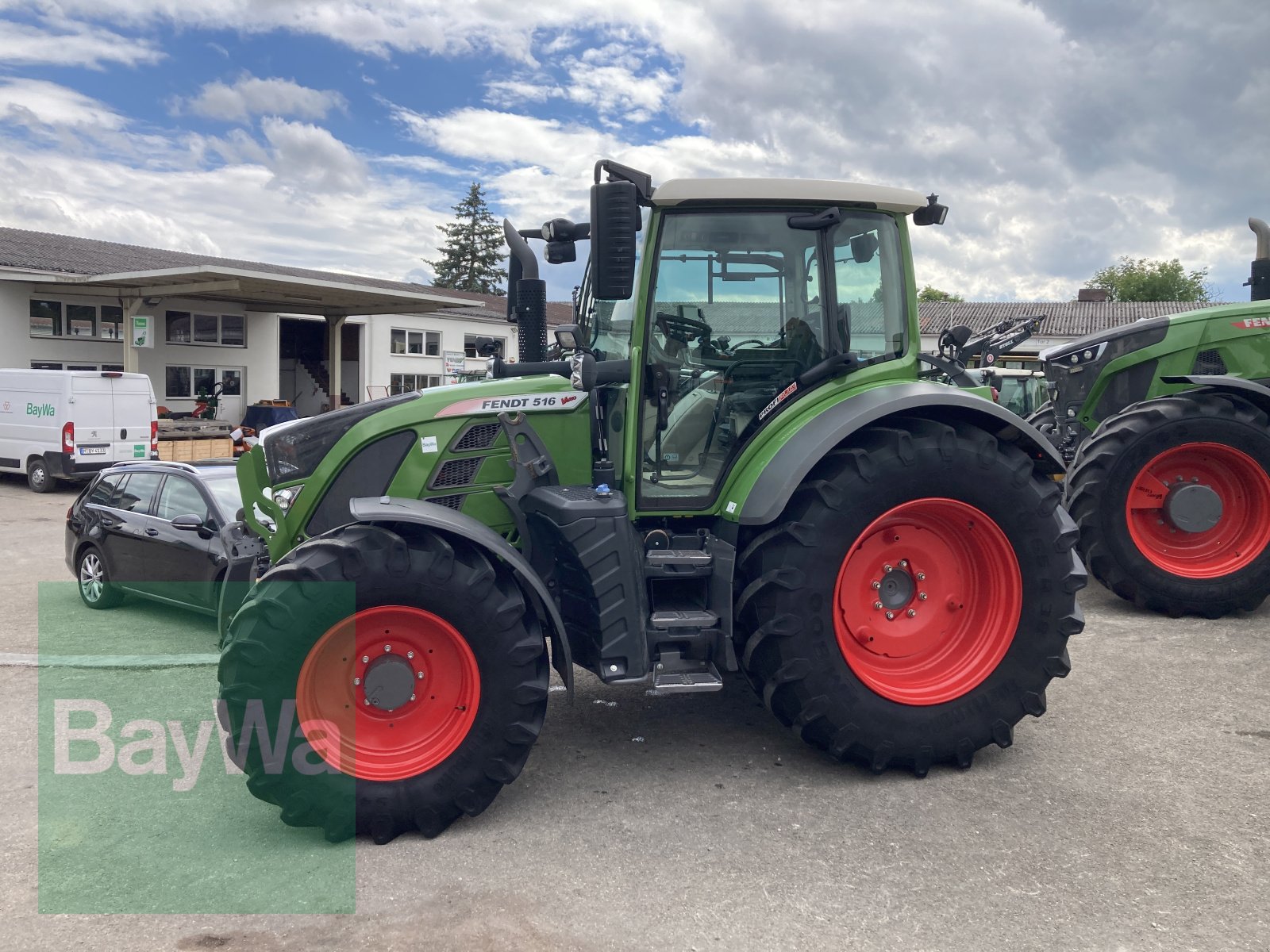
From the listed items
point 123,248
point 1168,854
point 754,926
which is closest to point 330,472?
point 754,926

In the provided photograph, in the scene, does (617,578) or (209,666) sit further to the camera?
(209,666)

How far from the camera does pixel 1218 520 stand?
773cm

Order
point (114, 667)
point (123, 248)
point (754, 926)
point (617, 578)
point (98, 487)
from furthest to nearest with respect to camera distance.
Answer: point (123, 248)
point (98, 487)
point (114, 667)
point (617, 578)
point (754, 926)

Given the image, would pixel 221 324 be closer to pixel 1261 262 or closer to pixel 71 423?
pixel 71 423

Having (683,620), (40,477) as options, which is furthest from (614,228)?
(40,477)

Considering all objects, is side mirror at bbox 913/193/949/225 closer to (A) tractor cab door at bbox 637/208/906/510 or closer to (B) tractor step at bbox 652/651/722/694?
(A) tractor cab door at bbox 637/208/906/510

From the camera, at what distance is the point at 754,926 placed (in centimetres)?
342

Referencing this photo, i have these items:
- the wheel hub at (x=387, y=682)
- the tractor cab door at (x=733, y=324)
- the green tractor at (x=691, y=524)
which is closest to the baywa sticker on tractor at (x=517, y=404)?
the green tractor at (x=691, y=524)

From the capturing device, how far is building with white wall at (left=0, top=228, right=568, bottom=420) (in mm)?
22922

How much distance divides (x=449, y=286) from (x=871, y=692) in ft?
218

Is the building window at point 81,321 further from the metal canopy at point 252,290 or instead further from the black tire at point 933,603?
the black tire at point 933,603

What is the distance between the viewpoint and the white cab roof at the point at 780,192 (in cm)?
450

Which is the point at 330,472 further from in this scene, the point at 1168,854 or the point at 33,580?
the point at 33,580

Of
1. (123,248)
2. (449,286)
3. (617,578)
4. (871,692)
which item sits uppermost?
(449,286)
